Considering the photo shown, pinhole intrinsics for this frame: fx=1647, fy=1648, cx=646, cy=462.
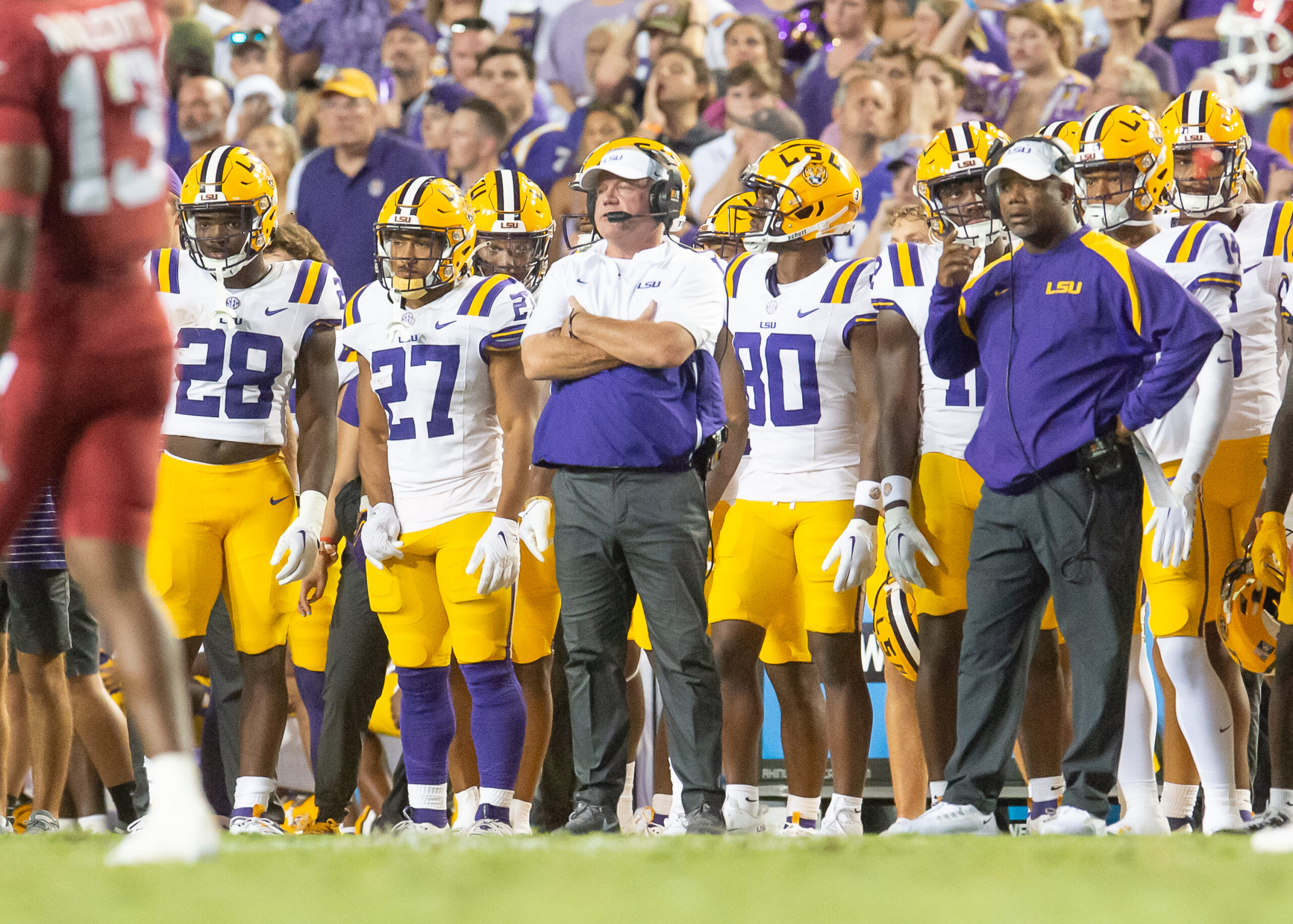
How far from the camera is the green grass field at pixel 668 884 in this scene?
2.39 metres

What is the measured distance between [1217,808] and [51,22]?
12.6 ft

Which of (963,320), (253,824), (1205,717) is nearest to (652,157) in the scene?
(963,320)

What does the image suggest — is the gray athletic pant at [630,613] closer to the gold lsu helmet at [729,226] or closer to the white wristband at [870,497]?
the white wristband at [870,497]

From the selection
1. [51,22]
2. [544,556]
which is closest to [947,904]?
[51,22]

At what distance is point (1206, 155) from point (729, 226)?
1748 millimetres

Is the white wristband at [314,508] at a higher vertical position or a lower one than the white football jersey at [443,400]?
lower

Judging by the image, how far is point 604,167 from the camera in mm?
5289

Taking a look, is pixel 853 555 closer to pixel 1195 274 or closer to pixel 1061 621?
pixel 1061 621

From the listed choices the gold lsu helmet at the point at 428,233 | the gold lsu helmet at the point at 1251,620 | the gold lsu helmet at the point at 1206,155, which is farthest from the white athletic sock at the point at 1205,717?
the gold lsu helmet at the point at 428,233

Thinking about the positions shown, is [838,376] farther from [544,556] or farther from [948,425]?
[544,556]

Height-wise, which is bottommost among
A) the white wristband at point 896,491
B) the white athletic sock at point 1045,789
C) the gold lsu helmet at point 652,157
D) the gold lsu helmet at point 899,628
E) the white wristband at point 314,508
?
the white athletic sock at point 1045,789

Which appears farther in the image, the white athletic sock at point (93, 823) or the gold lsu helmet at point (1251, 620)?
the white athletic sock at point (93, 823)

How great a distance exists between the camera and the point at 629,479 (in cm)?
497

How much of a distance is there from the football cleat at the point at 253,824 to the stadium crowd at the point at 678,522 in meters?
0.03
